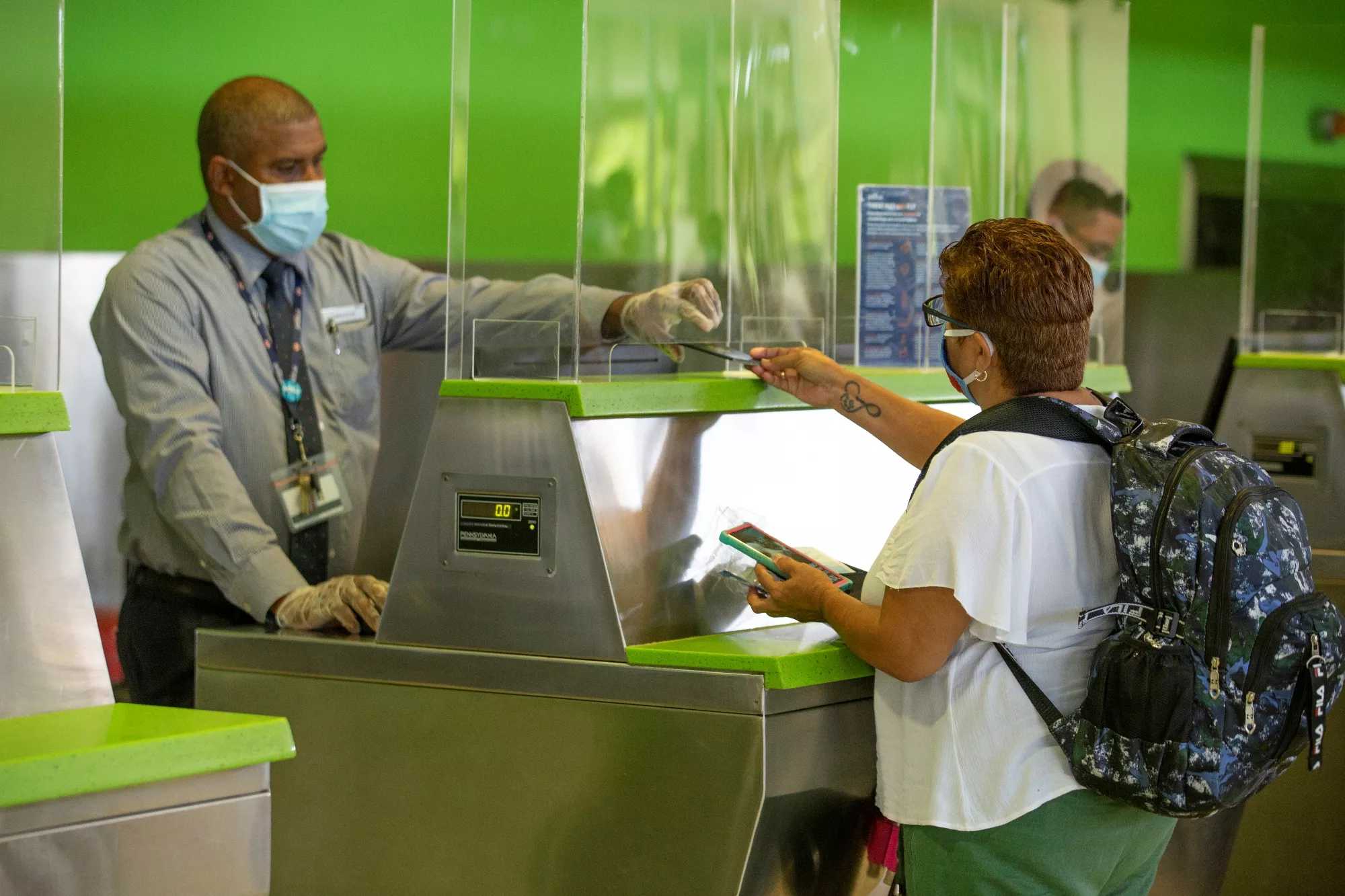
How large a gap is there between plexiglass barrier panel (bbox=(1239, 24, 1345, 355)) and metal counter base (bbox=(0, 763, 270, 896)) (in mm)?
3210

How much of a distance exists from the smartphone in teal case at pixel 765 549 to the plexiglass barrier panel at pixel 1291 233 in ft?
7.41

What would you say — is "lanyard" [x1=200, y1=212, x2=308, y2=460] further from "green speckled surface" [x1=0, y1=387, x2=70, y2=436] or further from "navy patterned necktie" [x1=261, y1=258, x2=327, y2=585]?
"green speckled surface" [x1=0, y1=387, x2=70, y2=436]

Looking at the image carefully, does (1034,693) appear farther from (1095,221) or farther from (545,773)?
(1095,221)

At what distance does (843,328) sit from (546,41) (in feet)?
3.42

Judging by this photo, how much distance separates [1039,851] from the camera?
211cm

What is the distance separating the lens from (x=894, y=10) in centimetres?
350

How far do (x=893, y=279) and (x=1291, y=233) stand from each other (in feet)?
5.09

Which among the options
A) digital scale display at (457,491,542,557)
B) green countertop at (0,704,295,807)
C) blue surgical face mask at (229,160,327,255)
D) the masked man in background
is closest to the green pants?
digital scale display at (457,491,542,557)

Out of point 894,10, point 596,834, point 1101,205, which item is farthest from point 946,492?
point 1101,205

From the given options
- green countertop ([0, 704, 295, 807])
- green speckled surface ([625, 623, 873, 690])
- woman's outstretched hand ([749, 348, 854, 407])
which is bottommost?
green countertop ([0, 704, 295, 807])

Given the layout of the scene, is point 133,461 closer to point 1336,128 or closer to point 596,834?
point 596,834

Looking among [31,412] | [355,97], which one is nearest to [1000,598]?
[31,412]

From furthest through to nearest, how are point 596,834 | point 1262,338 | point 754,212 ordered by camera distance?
point 1262,338 < point 754,212 < point 596,834

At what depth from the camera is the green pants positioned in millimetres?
2109
